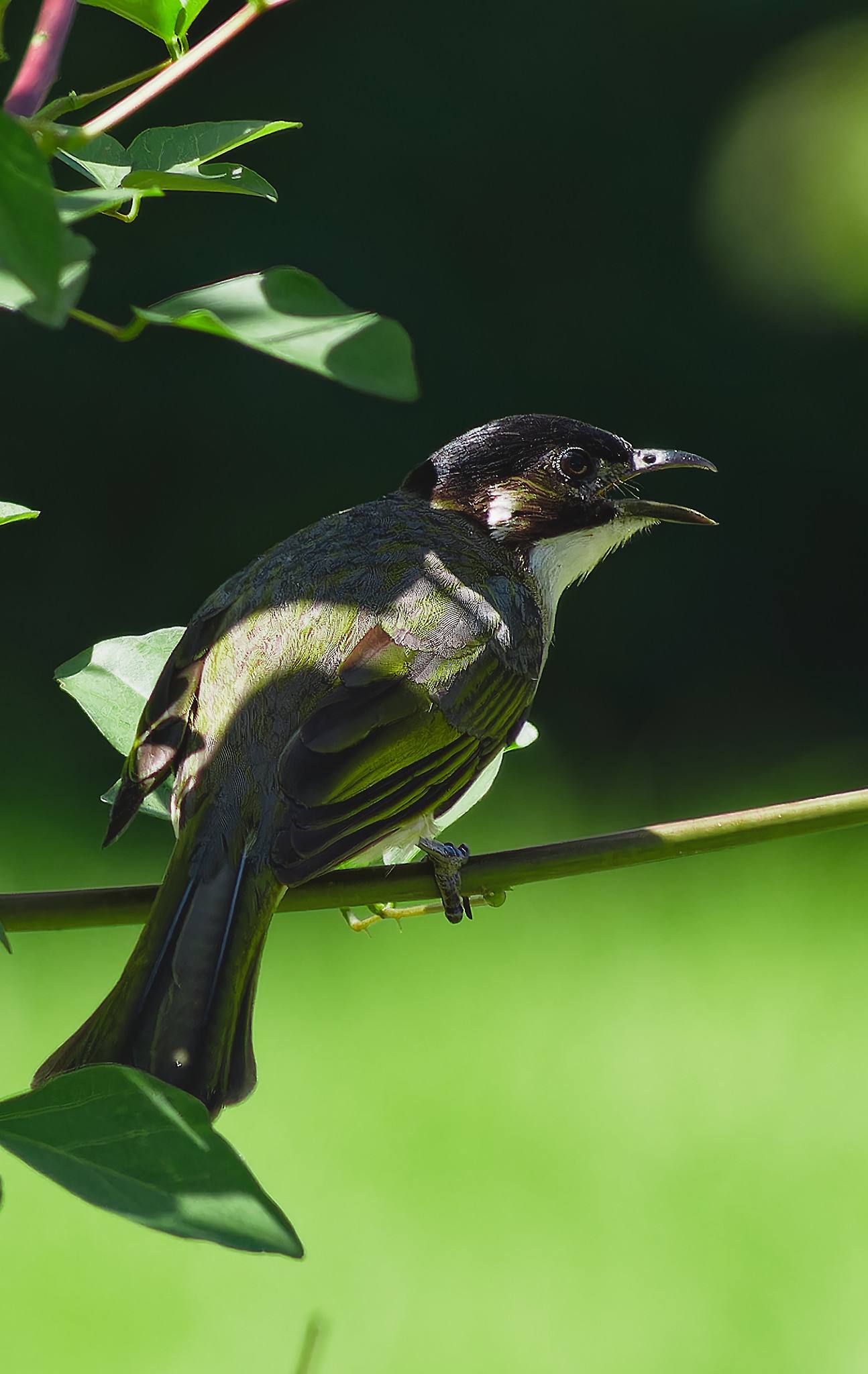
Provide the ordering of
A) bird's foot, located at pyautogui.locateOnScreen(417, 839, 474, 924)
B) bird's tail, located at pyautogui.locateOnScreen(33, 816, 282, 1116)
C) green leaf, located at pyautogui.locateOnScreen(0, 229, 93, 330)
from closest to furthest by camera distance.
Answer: green leaf, located at pyautogui.locateOnScreen(0, 229, 93, 330) < bird's tail, located at pyautogui.locateOnScreen(33, 816, 282, 1116) < bird's foot, located at pyautogui.locateOnScreen(417, 839, 474, 924)

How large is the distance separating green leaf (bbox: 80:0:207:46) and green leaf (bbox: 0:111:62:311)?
0.48m

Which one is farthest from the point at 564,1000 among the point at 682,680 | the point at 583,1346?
the point at 682,680

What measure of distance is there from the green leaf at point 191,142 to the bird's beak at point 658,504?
1976 millimetres

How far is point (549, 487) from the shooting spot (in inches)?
125

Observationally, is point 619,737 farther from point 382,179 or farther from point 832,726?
point 382,179

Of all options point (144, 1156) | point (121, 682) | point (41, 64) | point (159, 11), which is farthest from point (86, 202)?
point (121, 682)

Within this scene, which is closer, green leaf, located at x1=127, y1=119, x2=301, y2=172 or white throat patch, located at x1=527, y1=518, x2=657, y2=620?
green leaf, located at x1=127, y1=119, x2=301, y2=172

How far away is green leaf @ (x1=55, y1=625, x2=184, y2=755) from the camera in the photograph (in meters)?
2.02

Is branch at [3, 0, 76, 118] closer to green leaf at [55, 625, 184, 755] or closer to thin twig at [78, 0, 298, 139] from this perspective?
thin twig at [78, 0, 298, 139]

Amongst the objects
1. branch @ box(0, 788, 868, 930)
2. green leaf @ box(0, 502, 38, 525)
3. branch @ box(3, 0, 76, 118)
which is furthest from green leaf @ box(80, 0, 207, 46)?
branch @ box(0, 788, 868, 930)

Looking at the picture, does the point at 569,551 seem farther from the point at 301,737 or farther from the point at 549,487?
the point at 301,737

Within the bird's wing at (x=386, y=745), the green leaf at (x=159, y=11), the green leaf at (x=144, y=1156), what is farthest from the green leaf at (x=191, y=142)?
the bird's wing at (x=386, y=745)

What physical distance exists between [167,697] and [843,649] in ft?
17.0

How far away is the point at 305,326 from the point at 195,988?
116 centimetres
